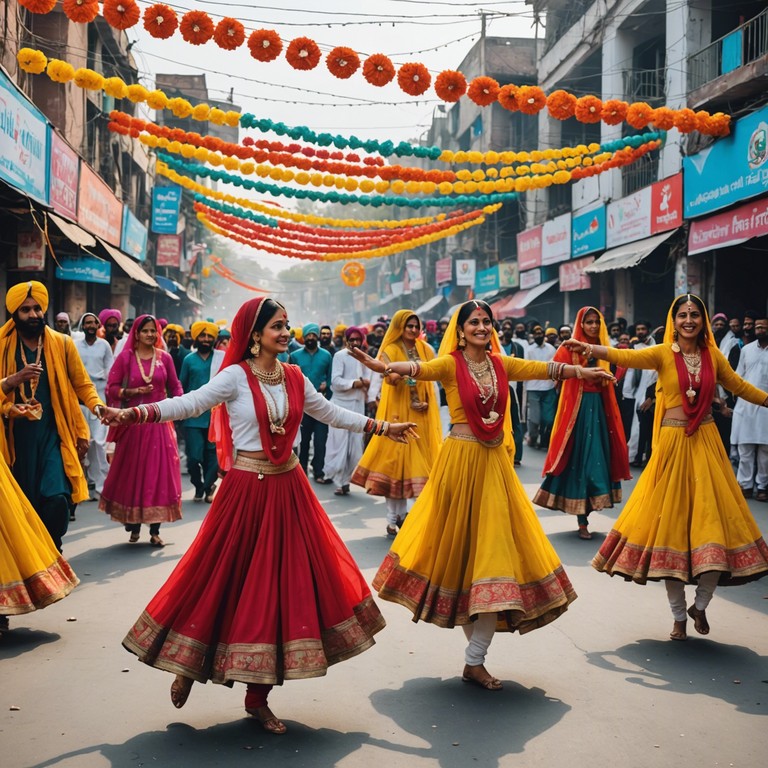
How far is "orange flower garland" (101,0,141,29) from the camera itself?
1159 centimetres

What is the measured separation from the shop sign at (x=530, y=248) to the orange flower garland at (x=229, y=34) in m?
18.3

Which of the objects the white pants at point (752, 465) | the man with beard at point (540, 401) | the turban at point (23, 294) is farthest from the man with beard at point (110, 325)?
the white pants at point (752, 465)

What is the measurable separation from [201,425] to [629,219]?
14.2m

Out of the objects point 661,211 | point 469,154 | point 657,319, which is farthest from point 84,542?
point 657,319

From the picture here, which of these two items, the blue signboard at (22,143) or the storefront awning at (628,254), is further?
the storefront awning at (628,254)

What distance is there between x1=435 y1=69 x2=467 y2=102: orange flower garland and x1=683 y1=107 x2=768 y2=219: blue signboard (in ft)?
16.3

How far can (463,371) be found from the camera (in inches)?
206

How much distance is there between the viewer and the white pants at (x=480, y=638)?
4723 millimetres

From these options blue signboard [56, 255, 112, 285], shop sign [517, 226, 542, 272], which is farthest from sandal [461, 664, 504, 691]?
shop sign [517, 226, 542, 272]

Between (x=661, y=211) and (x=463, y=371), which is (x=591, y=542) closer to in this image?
(x=463, y=371)

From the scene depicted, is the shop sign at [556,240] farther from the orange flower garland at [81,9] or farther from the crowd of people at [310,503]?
the crowd of people at [310,503]

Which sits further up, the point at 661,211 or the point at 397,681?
the point at 661,211

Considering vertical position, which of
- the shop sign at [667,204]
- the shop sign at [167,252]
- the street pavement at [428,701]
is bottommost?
the street pavement at [428,701]

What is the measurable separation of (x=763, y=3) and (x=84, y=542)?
16743 mm
